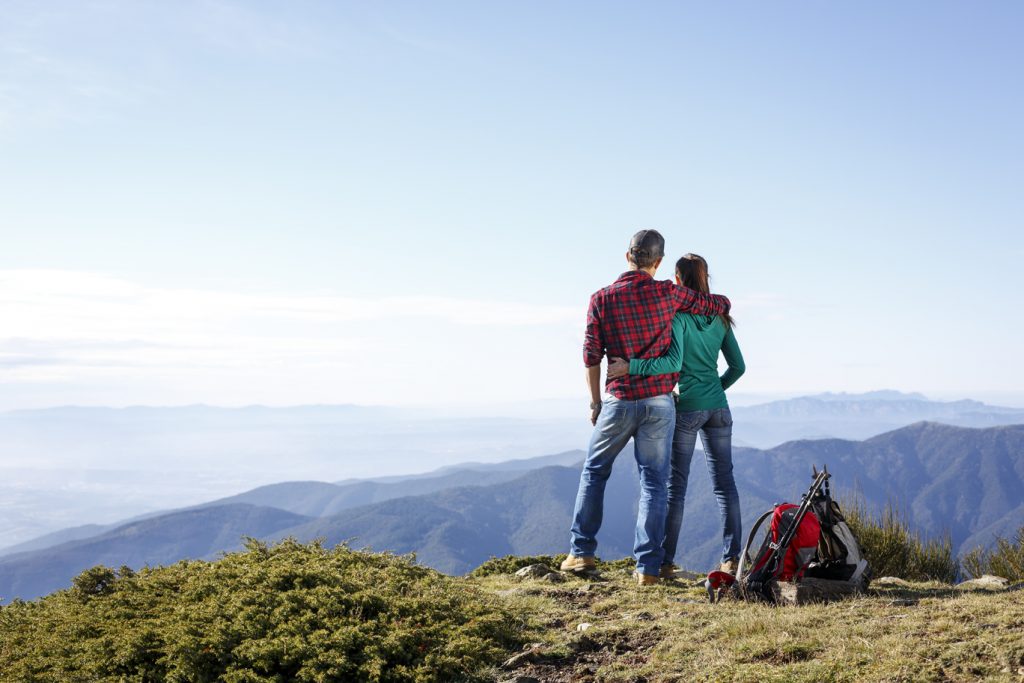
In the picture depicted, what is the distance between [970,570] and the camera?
35.4ft

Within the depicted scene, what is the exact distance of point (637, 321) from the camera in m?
6.97

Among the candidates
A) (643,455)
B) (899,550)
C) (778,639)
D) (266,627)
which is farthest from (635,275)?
(899,550)

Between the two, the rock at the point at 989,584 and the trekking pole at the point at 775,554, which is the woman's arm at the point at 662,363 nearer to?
the trekking pole at the point at 775,554

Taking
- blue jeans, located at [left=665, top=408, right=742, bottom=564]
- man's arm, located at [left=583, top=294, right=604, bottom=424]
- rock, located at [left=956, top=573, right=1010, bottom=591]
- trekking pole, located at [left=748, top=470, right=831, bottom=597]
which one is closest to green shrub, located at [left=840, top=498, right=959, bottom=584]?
rock, located at [left=956, top=573, right=1010, bottom=591]

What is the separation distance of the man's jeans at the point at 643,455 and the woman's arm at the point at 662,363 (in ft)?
0.80

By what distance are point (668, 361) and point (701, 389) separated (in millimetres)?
585

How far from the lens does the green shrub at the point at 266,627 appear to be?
201 inches

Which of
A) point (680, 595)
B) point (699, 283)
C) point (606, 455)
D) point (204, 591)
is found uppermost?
point (699, 283)

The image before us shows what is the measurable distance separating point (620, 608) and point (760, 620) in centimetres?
144

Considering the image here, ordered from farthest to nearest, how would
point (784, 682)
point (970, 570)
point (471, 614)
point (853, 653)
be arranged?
point (970, 570), point (471, 614), point (853, 653), point (784, 682)

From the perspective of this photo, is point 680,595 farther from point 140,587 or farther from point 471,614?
point 140,587

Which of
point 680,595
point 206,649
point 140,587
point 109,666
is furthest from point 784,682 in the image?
point 140,587

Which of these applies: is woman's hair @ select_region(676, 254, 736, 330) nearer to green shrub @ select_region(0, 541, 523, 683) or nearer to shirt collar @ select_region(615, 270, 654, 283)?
shirt collar @ select_region(615, 270, 654, 283)

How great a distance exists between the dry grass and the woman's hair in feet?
9.16
